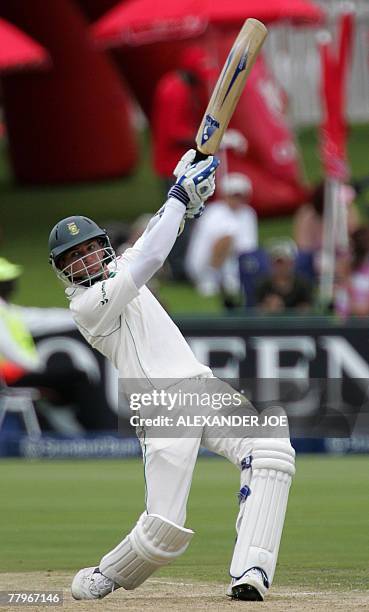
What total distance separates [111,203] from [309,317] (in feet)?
27.3

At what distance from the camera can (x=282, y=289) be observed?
13727 millimetres

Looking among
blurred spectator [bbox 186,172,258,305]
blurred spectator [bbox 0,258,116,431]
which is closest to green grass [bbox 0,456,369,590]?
blurred spectator [bbox 0,258,116,431]

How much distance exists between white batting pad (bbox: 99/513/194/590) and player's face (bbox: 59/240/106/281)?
1.11 metres

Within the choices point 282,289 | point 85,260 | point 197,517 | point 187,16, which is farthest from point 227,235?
point 85,260

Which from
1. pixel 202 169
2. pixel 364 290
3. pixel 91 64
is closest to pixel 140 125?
pixel 91 64

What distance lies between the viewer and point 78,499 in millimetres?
10797

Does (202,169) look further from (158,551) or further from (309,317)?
(309,317)

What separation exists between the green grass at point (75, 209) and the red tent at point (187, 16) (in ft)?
8.92

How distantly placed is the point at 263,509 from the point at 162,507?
44 centimetres

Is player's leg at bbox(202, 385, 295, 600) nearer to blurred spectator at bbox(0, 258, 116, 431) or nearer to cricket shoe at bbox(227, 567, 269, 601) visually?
cricket shoe at bbox(227, 567, 269, 601)

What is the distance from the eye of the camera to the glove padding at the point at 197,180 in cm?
681

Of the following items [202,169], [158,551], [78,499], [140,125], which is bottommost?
[140,125]

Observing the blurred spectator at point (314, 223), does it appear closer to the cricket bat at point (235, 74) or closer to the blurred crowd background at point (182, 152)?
the blurred crowd background at point (182, 152)

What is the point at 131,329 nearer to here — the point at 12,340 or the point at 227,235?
the point at 12,340
